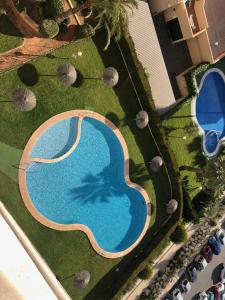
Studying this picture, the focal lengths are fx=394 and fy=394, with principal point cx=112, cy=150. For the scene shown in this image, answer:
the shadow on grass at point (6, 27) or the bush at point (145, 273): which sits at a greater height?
the shadow on grass at point (6, 27)

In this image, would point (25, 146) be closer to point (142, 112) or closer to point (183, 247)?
point (142, 112)

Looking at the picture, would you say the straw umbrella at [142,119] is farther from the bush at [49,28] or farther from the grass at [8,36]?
the grass at [8,36]

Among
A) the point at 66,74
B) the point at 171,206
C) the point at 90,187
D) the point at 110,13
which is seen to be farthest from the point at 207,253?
the point at 110,13

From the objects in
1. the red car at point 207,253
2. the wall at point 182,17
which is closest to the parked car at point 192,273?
the red car at point 207,253

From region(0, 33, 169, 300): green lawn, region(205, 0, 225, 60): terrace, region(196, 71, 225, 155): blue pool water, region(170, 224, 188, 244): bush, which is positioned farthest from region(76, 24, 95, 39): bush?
region(170, 224, 188, 244): bush

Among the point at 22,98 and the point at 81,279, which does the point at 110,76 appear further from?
the point at 81,279

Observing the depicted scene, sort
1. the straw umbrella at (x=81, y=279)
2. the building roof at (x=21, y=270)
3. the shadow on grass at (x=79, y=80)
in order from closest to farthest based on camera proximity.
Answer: the building roof at (x=21, y=270)
the straw umbrella at (x=81, y=279)
the shadow on grass at (x=79, y=80)
